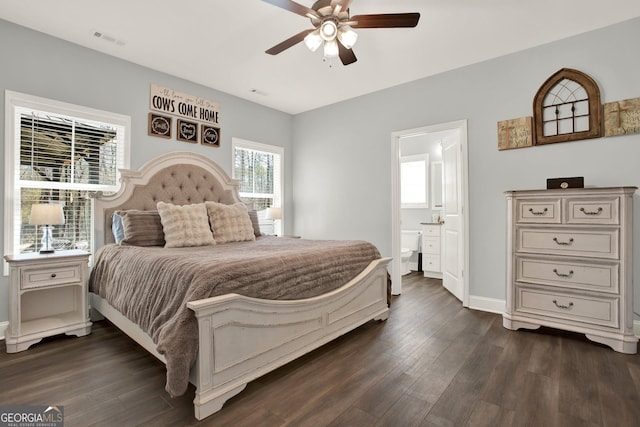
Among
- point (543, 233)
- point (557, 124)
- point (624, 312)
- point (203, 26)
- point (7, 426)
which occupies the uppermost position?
point (203, 26)

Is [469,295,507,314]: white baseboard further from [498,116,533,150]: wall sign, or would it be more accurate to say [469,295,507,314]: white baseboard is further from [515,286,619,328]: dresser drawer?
[498,116,533,150]: wall sign

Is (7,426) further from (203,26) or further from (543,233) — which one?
(543,233)

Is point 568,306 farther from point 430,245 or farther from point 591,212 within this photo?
point 430,245

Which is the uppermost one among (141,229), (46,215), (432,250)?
(46,215)

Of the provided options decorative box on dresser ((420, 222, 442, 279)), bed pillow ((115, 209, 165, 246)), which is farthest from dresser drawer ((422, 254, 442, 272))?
bed pillow ((115, 209, 165, 246))

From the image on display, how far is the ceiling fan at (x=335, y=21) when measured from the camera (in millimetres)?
1970

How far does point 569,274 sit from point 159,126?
4.19 meters

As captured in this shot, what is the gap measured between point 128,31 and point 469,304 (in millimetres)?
4199

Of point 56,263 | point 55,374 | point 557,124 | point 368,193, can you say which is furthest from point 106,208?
point 557,124

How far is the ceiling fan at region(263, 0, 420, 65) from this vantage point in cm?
197

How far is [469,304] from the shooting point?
3.36m

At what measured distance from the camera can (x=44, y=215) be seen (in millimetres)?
2406

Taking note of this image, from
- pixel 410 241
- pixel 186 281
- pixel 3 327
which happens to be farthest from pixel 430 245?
pixel 3 327

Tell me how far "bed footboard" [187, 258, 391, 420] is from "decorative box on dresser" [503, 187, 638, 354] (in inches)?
59.9
